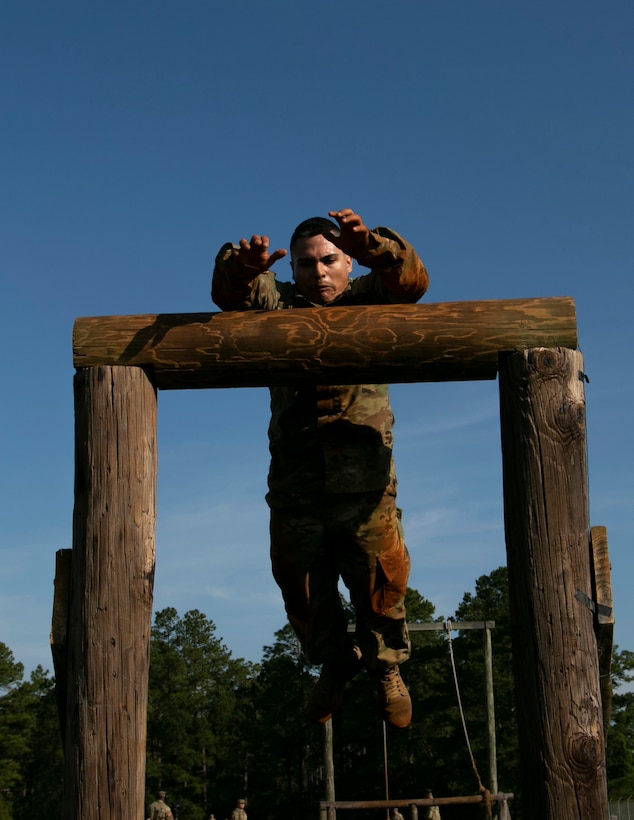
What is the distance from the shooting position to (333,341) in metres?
4.44

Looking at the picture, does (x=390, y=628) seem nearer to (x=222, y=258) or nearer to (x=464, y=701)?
(x=222, y=258)

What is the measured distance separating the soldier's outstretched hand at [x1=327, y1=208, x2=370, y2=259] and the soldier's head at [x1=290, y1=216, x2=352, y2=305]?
0.87m

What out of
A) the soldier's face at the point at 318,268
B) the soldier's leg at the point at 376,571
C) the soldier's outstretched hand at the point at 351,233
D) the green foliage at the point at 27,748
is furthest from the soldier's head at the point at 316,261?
the green foliage at the point at 27,748

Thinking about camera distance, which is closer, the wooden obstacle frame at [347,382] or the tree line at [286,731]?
the wooden obstacle frame at [347,382]

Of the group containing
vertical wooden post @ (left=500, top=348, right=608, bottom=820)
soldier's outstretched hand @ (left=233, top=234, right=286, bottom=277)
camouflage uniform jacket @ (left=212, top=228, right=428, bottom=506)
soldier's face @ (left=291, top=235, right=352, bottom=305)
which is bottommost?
vertical wooden post @ (left=500, top=348, right=608, bottom=820)

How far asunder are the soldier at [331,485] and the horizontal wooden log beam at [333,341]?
0.68 m

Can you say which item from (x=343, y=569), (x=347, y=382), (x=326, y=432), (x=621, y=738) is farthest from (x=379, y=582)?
(x=621, y=738)

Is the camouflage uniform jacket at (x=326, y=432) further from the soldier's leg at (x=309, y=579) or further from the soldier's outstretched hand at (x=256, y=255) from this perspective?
the soldier's outstretched hand at (x=256, y=255)

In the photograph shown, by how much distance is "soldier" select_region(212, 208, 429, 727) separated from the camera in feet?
18.0

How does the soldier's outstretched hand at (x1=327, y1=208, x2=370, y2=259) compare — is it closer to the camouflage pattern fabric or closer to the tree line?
the camouflage pattern fabric

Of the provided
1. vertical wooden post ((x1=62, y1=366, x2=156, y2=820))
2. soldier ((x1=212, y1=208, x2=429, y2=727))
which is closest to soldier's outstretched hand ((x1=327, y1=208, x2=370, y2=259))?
soldier ((x1=212, y1=208, x2=429, y2=727))

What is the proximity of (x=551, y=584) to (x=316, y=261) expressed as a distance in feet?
7.21

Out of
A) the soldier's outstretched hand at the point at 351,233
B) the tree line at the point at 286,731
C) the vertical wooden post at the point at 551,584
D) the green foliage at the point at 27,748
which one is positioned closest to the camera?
the vertical wooden post at the point at 551,584

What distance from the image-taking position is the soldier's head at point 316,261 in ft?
17.9
